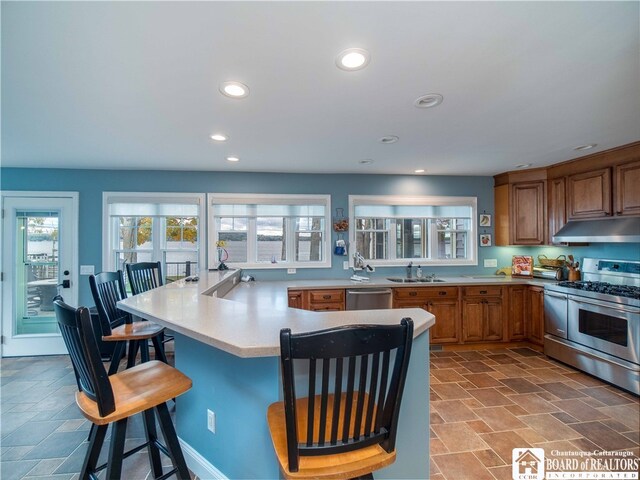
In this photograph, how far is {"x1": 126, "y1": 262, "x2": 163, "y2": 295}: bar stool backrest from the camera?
260 centimetres

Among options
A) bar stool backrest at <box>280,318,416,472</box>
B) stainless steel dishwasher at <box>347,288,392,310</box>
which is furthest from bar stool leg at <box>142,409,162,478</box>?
stainless steel dishwasher at <box>347,288,392,310</box>

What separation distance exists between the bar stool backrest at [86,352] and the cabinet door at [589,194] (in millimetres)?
4705

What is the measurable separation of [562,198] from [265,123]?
152 inches

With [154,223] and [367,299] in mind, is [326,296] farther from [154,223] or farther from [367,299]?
[154,223]

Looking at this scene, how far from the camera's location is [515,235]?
416cm

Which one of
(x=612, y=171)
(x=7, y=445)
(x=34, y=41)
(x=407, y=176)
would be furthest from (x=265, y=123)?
(x=612, y=171)

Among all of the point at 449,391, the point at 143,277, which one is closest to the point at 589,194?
the point at 449,391

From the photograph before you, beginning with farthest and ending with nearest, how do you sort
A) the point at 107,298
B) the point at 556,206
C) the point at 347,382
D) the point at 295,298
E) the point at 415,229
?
the point at 415,229 → the point at 556,206 → the point at 295,298 → the point at 107,298 → the point at 347,382

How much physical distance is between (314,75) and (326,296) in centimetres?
257

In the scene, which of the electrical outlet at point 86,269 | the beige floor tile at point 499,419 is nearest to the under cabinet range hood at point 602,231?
the beige floor tile at point 499,419

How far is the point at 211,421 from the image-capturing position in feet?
5.27

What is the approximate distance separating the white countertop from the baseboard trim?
901mm

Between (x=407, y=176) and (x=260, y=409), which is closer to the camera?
(x=260, y=409)

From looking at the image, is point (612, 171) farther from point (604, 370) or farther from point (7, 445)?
point (7, 445)
